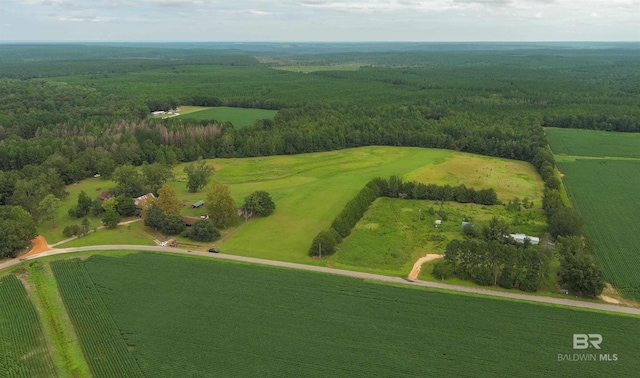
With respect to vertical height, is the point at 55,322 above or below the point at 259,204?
below

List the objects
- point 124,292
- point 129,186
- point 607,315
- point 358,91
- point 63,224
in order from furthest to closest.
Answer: point 358,91
point 129,186
point 63,224
point 124,292
point 607,315

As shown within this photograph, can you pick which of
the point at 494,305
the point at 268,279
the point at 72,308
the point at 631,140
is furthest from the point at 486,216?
the point at 631,140

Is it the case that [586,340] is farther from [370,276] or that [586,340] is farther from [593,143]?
[593,143]

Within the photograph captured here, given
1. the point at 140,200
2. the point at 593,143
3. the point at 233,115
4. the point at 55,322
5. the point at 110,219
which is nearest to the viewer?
the point at 55,322

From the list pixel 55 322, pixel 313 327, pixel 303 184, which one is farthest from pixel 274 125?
pixel 313 327

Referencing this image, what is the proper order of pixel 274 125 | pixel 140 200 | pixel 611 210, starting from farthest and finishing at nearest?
pixel 274 125
pixel 140 200
pixel 611 210

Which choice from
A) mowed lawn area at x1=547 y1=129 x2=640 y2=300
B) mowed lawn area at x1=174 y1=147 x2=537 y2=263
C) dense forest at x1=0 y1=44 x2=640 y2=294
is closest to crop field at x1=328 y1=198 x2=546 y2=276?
mowed lawn area at x1=174 y1=147 x2=537 y2=263

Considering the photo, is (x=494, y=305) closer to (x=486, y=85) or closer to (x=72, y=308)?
(x=72, y=308)
